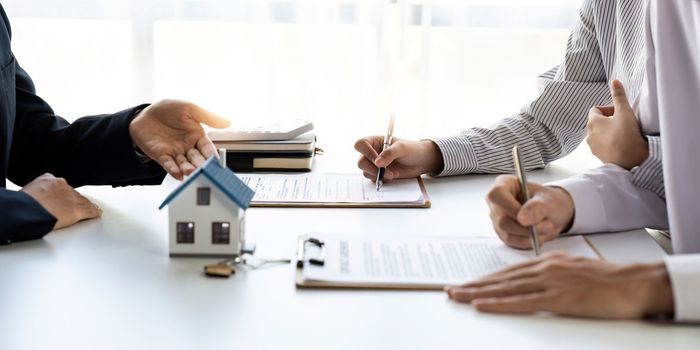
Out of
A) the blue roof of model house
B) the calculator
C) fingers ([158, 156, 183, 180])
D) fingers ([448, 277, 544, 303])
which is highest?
the blue roof of model house

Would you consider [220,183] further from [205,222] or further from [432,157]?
[432,157]

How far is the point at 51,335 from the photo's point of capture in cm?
92

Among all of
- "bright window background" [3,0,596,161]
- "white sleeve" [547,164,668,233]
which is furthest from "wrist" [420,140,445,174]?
"bright window background" [3,0,596,161]

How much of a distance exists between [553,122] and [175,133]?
748mm

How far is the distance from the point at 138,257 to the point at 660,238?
Answer: 792 mm

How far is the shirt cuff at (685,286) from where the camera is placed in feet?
3.13

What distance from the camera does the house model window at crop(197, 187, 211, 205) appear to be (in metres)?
1.14

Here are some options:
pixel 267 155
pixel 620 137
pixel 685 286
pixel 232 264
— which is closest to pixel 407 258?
pixel 232 264

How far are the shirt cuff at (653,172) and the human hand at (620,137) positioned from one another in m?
0.02

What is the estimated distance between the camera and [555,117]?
1.73 m

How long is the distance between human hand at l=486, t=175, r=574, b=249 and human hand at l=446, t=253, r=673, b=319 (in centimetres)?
17

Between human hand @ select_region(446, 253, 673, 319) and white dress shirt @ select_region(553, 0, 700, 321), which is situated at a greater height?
white dress shirt @ select_region(553, 0, 700, 321)

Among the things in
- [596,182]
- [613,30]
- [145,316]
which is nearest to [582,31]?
[613,30]

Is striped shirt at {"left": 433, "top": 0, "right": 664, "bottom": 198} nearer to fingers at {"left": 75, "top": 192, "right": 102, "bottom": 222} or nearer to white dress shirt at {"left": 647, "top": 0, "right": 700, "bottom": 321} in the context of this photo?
white dress shirt at {"left": 647, "top": 0, "right": 700, "bottom": 321}
